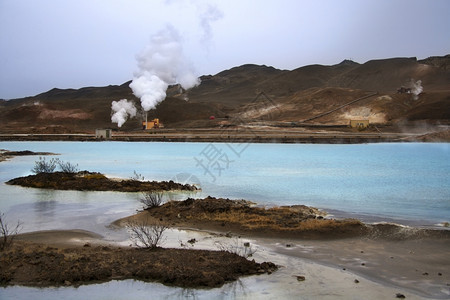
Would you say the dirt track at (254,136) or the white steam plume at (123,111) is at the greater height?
the white steam plume at (123,111)

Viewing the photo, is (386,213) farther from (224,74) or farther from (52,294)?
(224,74)

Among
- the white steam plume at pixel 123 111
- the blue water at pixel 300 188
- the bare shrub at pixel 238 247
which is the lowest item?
the blue water at pixel 300 188

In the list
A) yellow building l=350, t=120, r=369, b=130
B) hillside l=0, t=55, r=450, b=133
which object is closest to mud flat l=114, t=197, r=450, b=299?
yellow building l=350, t=120, r=369, b=130

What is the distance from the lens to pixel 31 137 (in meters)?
58.0

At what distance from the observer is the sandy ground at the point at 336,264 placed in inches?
247

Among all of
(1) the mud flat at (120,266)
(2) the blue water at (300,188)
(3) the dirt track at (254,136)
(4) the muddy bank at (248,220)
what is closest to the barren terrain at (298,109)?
(3) the dirt track at (254,136)

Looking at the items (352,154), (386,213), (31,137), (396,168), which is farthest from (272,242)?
(31,137)

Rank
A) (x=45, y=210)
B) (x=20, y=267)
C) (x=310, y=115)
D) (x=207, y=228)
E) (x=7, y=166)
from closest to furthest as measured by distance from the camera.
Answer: (x=20, y=267)
(x=207, y=228)
(x=45, y=210)
(x=7, y=166)
(x=310, y=115)

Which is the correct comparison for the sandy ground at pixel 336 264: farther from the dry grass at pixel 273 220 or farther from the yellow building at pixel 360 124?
the yellow building at pixel 360 124

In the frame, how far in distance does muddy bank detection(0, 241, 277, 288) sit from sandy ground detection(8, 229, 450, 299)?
297 millimetres

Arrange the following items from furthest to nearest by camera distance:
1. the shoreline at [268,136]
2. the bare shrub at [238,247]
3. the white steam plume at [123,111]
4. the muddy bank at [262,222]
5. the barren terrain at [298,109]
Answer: the white steam plume at [123,111] → the barren terrain at [298,109] → the shoreline at [268,136] → the muddy bank at [262,222] → the bare shrub at [238,247]

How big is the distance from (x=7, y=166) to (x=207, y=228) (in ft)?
64.5

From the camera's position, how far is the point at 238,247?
27.1ft

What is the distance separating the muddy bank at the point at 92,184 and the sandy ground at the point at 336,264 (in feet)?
20.6
